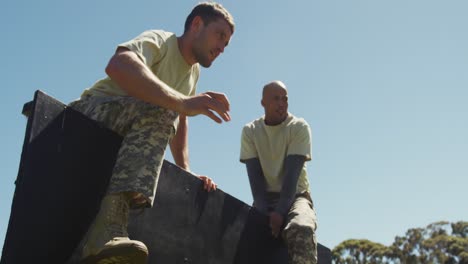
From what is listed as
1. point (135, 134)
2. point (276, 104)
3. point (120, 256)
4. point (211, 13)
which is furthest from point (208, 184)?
point (276, 104)

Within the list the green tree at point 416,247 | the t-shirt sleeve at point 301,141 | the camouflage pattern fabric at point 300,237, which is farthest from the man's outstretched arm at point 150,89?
the green tree at point 416,247

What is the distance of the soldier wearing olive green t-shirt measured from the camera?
6.86ft

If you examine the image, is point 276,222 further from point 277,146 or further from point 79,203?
point 79,203

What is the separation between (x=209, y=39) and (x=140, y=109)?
750 millimetres

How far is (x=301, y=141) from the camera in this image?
4223 mm

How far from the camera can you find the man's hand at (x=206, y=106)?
7.55 ft

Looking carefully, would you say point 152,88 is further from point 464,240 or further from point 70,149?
point 464,240

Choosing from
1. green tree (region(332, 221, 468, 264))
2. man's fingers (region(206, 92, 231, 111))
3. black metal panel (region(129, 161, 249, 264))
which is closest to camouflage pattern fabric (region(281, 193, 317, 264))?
black metal panel (region(129, 161, 249, 264))

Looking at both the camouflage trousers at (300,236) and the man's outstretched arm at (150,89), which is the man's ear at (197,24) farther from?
the camouflage trousers at (300,236)

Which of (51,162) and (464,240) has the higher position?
(464,240)

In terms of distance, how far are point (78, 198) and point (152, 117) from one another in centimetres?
56

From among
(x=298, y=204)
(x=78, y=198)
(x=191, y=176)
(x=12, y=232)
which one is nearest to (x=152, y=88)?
(x=78, y=198)

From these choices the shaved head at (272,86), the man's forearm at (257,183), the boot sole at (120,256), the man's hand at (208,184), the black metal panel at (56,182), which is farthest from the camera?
the shaved head at (272,86)

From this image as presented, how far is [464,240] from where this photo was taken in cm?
3503
